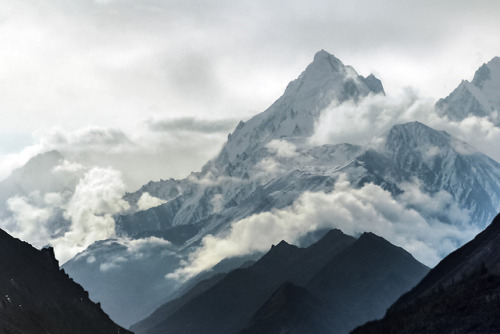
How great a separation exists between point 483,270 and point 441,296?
13.9 m

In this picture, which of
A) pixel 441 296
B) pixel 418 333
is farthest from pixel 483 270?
pixel 418 333

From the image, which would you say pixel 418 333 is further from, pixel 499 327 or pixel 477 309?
pixel 499 327

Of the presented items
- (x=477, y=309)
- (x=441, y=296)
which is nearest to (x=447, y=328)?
(x=477, y=309)

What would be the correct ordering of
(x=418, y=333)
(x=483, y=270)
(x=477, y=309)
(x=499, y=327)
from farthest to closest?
1. (x=483, y=270)
2. (x=418, y=333)
3. (x=477, y=309)
4. (x=499, y=327)

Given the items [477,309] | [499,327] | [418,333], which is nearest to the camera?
[499,327]

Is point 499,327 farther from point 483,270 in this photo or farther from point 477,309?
point 483,270

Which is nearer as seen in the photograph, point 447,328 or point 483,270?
point 447,328

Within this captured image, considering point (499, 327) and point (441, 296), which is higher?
point (441, 296)

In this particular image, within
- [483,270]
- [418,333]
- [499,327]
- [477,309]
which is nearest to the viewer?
[499,327]

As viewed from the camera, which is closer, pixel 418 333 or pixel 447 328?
pixel 447 328

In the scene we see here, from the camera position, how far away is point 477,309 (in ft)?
552

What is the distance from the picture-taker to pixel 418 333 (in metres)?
181

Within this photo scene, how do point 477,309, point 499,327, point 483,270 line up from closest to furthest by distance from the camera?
point 499,327, point 477,309, point 483,270

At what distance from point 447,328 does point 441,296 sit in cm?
3070
